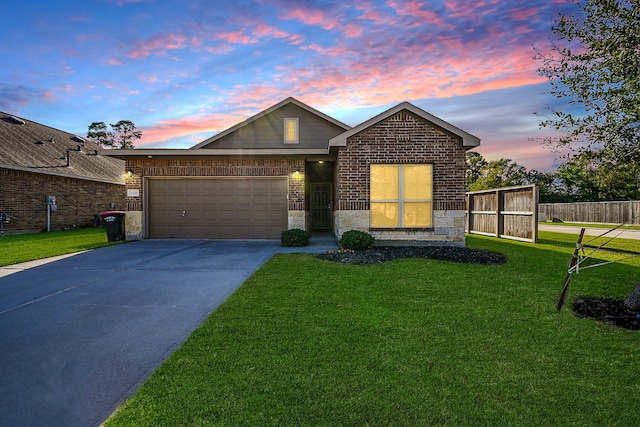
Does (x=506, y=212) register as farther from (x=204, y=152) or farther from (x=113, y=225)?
(x=113, y=225)

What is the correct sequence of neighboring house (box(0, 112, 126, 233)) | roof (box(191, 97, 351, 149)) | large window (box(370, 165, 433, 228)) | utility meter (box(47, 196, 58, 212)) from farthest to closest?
utility meter (box(47, 196, 58, 212))
neighboring house (box(0, 112, 126, 233))
roof (box(191, 97, 351, 149))
large window (box(370, 165, 433, 228))

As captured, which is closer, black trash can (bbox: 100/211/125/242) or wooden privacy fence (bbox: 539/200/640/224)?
black trash can (bbox: 100/211/125/242)

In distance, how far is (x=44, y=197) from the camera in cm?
1844

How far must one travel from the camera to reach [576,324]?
4.37 metres

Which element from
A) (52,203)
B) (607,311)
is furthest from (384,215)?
(52,203)

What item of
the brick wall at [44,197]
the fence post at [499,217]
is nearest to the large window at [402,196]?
the fence post at [499,217]

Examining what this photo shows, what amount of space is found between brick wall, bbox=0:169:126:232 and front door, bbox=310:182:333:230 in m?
14.5

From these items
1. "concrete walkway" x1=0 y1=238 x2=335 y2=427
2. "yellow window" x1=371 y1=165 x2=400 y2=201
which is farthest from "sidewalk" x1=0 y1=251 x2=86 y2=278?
"yellow window" x1=371 y1=165 x2=400 y2=201

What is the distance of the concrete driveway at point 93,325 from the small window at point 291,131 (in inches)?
336

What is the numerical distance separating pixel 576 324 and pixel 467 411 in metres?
2.87

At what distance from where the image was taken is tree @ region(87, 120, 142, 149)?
150ft

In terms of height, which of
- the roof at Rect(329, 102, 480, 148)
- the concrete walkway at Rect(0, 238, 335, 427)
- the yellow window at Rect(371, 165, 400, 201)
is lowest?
the concrete walkway at Rect(0, 238, 335, 427)

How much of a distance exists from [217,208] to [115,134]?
43.4 metres

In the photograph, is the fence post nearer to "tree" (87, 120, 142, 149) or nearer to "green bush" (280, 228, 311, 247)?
"green bush" (280, 228, 311, 247)
